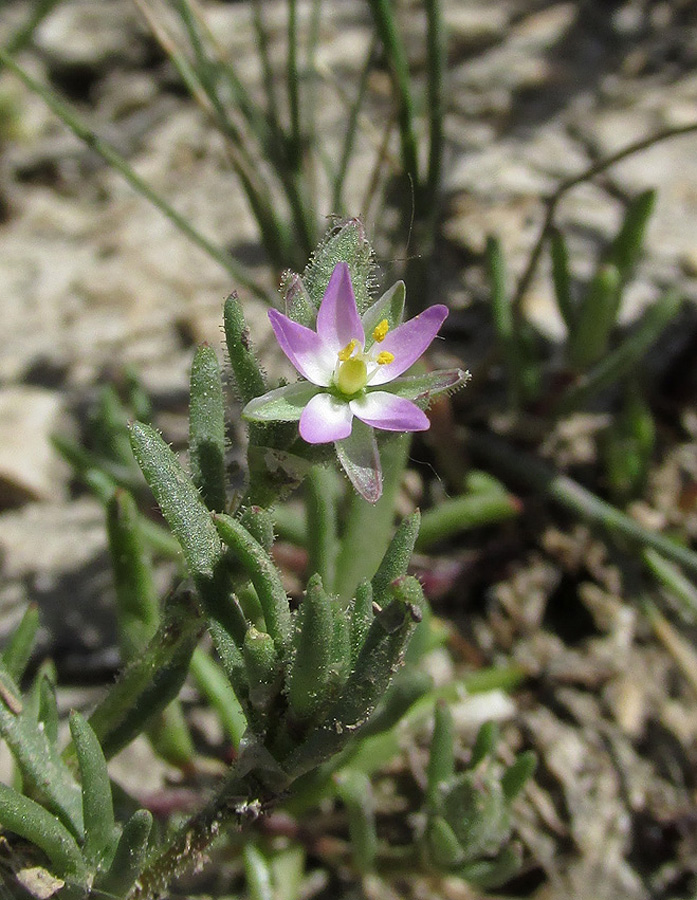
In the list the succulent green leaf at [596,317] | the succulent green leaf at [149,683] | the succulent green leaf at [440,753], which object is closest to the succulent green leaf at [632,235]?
the succulent green leaf at [596,317]

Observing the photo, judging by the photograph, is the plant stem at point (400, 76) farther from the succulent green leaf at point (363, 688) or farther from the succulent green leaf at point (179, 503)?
the succulent green leaf at point (363, 688)

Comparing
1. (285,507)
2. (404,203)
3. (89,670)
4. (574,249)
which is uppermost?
(404,203)

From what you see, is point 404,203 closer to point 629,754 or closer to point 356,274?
point 356,274

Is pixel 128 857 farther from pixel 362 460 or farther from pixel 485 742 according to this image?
pixel 485 742

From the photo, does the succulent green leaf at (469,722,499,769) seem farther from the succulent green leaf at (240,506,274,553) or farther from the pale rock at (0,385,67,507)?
the pale rock at (0,385,67,507)

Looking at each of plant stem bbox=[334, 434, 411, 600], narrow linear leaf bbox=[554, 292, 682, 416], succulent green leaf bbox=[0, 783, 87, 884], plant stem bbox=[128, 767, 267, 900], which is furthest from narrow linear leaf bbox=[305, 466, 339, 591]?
narrow linear leaf bbox=[554, 292, 682, 416]

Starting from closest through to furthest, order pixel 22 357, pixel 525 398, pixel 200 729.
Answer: pixel 200 729 < pixel 525 398 < pixel 22 357

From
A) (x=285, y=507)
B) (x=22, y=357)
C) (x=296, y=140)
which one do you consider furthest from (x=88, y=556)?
(x=296, y=140)
